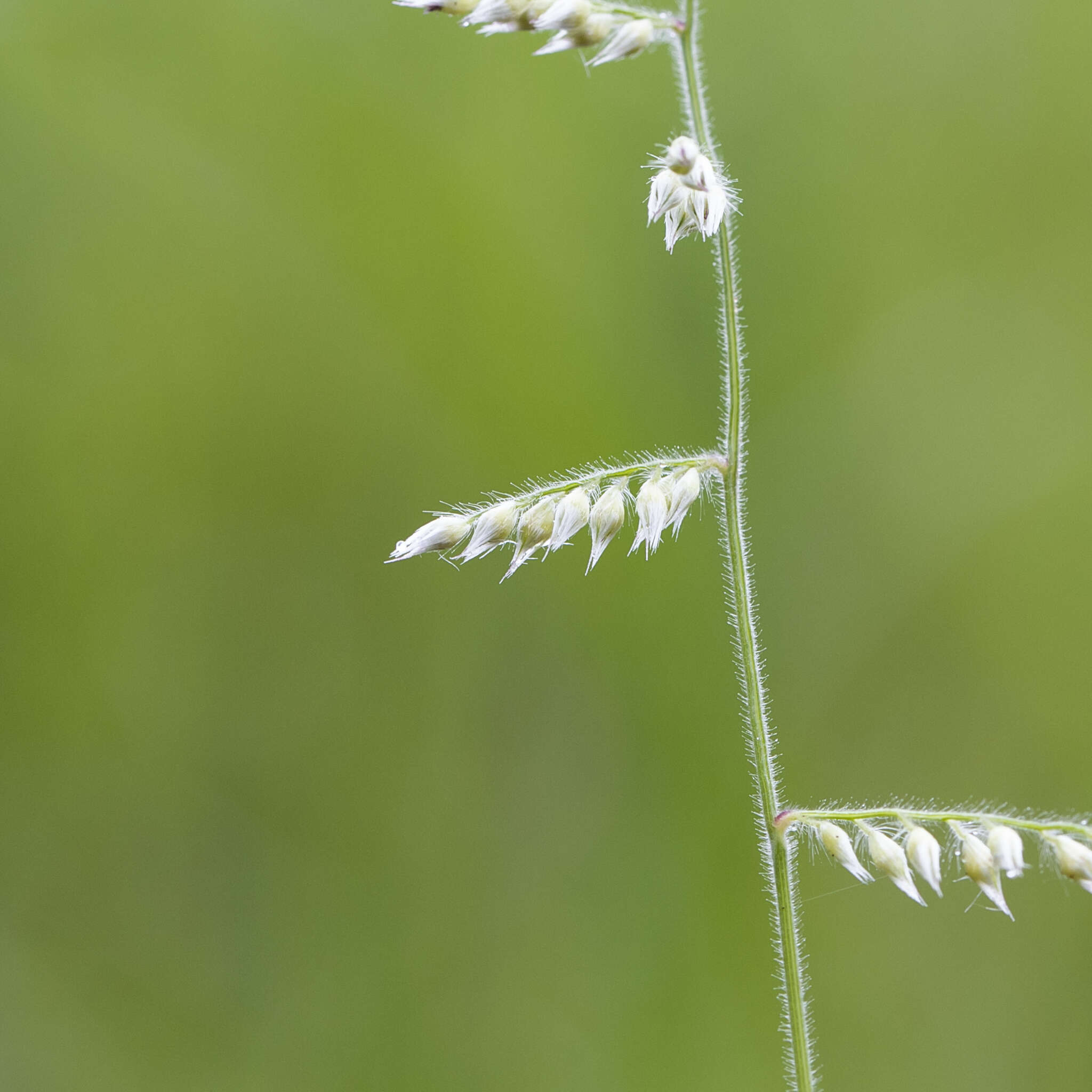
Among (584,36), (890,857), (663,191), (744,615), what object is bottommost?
(890,857)

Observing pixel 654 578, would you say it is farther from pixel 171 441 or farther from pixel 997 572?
pixel 171 441

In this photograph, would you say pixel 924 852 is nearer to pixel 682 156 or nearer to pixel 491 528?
pixel 491 528

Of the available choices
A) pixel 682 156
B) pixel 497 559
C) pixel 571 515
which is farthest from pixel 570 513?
pixel 497 559

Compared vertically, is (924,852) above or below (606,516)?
below

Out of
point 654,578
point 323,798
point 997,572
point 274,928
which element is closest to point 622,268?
point 654,578

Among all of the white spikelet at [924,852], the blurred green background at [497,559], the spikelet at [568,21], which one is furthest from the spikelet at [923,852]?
the blurred green background at [497,559]

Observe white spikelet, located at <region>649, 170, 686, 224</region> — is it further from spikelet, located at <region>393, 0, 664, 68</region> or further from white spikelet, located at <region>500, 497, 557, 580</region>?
white spikelet, located at <region>500, 497, 557, 580</region>
